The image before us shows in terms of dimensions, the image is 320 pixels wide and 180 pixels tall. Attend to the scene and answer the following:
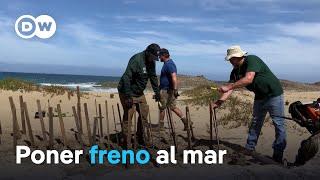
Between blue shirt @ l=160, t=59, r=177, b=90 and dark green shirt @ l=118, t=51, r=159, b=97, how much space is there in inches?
61.9

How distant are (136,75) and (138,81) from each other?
0.41 feet

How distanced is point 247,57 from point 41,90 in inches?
364

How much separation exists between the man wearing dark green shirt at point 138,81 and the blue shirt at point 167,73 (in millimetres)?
1471

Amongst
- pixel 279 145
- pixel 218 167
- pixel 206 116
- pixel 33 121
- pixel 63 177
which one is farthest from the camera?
pixel 206 116

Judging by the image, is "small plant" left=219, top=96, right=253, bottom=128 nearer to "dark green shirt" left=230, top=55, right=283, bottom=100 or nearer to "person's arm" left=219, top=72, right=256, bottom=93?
"dark green shirt" left=230, top=55, right=283, bottom=100

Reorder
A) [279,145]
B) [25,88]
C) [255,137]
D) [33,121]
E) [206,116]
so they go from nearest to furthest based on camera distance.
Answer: [279,145]
[255,137]
[33,121]
[206,116]
[25,88]

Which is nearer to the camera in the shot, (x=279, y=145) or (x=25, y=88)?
(x=279, y=145)

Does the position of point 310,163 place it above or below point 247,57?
below

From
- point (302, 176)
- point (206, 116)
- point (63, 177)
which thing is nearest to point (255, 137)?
point (302, 176)

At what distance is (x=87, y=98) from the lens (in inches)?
591

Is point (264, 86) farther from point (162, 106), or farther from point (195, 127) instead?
point (195, 127)

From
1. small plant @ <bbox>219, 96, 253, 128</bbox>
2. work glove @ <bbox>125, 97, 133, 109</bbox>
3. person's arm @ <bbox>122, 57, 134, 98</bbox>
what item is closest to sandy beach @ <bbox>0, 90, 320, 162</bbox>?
small plant @ <bbox>219, 96, 253, 128</bbox>

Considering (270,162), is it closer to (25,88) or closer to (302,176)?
(302,176)

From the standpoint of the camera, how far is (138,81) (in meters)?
7.83
